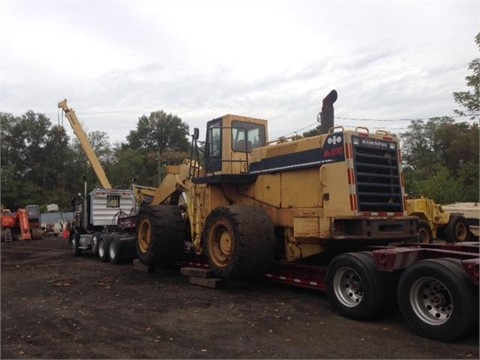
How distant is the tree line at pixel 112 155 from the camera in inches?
2009

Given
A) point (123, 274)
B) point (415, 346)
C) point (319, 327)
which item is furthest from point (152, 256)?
point (415, 346)

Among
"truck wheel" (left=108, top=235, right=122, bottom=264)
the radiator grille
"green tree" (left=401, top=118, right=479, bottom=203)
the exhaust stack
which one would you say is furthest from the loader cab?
"green tree" (left=401, top=118, right=479, bottom=203)

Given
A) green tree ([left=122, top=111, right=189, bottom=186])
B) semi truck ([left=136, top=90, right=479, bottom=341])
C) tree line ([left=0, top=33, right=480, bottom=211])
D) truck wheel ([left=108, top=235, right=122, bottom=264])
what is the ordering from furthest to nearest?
1. green tree ([left=122, top=111, right=189, bottom=186])
2. tree line ([left=0, top=33, right=480, bottom=211])
3. truck wheel ([left=108, top=235, right=122, bottom=264])
4. semi truck ([left=136, top=90, right=479, bottom=341])

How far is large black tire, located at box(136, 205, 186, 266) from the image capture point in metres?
12.0

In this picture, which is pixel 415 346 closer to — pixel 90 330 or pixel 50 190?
pixel 90 330

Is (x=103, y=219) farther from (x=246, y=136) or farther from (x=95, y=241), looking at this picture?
(x=246, y=136)

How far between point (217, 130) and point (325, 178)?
3.43 m

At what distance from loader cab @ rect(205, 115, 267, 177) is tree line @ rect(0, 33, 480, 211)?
26.1 metres

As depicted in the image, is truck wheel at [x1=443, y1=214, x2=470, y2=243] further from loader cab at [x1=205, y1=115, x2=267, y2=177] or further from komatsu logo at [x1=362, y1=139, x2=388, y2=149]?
komatsu logo at [x1=362, y1=139, x2=388, y2=149]

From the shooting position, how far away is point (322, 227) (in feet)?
30.1

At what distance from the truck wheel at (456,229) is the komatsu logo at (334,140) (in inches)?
435

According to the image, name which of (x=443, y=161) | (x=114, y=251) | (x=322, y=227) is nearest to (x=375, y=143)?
(x=322, y=227)

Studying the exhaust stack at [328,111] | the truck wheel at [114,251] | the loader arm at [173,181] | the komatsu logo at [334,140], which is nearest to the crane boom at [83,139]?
the truck wheel at [114,251]

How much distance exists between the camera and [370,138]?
936cm
